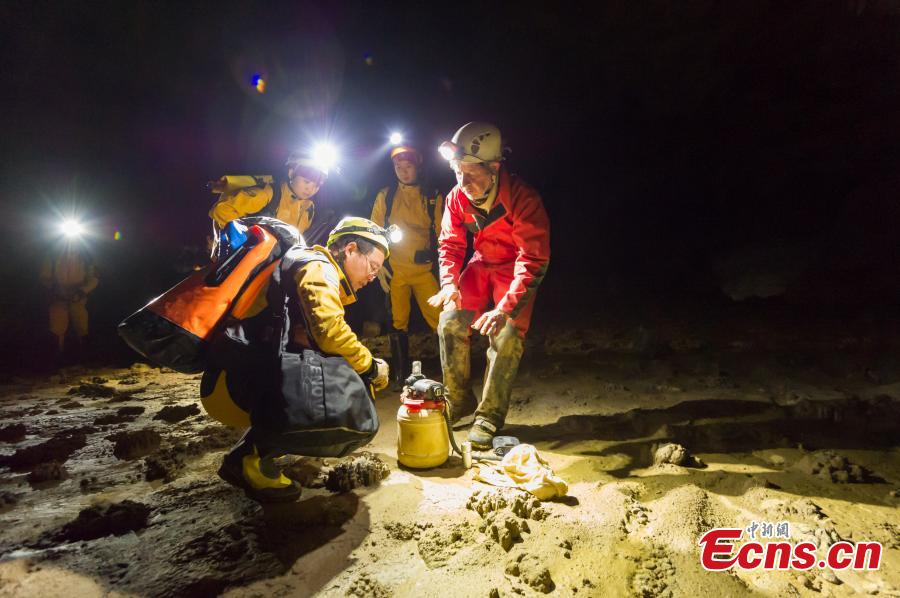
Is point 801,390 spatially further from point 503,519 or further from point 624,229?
point 624,229

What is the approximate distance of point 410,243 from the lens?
4.77m

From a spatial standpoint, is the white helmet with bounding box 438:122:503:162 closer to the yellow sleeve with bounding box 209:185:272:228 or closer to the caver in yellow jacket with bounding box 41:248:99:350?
the yellow sleeve with bounding box 209:185:272:228

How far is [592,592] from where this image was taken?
5.19ft

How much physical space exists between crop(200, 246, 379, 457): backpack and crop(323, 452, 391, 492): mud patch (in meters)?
0.26

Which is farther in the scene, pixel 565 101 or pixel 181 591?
pixel 565 101

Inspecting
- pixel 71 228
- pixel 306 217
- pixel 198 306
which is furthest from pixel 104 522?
pixel 71 228

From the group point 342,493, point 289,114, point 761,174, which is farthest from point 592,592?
point 761,174

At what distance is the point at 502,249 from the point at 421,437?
1680 millimetres

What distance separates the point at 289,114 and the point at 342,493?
12.9m

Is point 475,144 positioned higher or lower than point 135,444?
higher

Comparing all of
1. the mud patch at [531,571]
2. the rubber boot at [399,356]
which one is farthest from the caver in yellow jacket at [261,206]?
the mud patch at [531,571]

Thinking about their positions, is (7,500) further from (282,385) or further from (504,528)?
(504,528)

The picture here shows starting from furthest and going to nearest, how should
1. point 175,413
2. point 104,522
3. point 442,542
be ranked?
1. point 175,413
2. point 104,522
3. point 442,542

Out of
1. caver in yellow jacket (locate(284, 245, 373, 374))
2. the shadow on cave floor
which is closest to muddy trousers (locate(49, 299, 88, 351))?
caver in yellow jacket (locate(284, 245, 373, 374))
